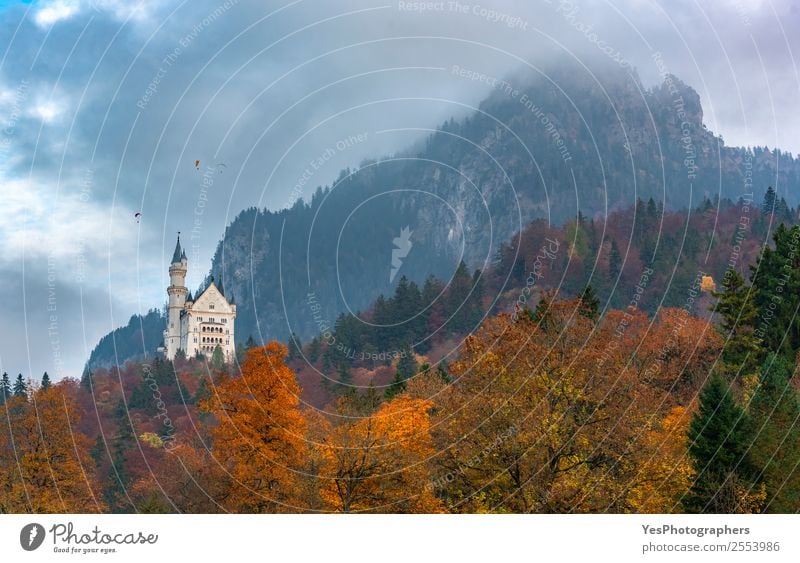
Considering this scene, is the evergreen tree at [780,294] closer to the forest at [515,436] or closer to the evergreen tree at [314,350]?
the forest at [515,436]

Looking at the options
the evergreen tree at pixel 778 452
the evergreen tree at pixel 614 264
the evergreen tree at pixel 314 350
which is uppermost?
the evergreen tree at pixel 614 264

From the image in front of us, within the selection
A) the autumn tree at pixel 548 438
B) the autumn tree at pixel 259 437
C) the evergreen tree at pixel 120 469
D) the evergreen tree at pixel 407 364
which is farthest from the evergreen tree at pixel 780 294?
the evergreen tree at pixel 120 469

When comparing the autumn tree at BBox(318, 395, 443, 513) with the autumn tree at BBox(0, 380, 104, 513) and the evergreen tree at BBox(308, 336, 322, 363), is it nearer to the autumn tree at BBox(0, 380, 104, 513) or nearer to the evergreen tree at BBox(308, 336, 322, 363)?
the autumn tree at BBox(0, 380, 104, 513)

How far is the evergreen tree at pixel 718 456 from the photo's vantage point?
43.2m

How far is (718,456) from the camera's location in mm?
44812

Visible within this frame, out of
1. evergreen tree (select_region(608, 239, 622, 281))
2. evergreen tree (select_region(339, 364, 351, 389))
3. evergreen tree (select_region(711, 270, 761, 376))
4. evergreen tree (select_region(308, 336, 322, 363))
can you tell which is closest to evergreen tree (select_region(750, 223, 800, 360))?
evergreen tree (select_region(711, 270, 761, 376))

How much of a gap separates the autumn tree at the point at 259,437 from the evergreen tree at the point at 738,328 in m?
31.0

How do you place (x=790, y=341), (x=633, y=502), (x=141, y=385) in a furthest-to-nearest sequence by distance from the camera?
1. (x=141, y=385)
2. (x=790, y=341)
3. (x=633, y=502)

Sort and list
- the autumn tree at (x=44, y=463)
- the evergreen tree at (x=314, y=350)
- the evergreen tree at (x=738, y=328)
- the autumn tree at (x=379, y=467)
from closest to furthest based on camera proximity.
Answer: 1. the autumn tree at (x=379, y=467)
2. the autumn tree at (x=44, y=463)
3. the evergreen tree at (x=738, y=328)
4. the evergreen tree at (x=314, y=350)
